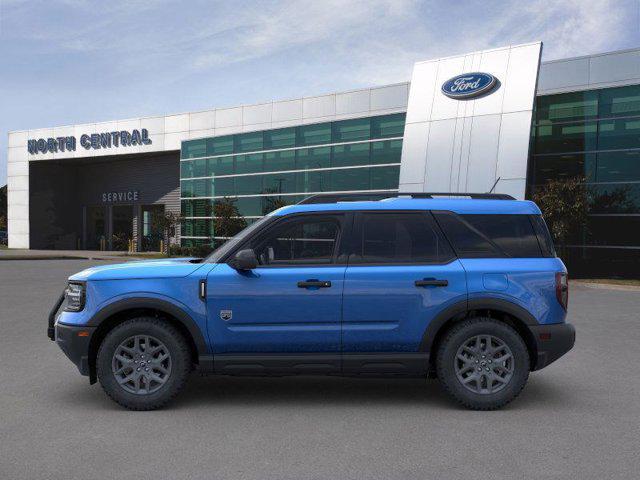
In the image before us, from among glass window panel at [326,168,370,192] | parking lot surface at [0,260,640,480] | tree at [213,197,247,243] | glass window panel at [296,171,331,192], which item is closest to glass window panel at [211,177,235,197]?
tree at [213,197,247,243]

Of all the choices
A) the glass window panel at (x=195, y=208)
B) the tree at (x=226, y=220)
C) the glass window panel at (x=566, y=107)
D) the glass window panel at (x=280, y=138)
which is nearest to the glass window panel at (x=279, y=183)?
the glass window panel at (x=280, y=138)

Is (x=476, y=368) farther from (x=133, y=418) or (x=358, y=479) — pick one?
(x=133, y=418)

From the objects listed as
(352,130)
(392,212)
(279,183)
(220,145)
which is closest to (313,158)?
(279,183)

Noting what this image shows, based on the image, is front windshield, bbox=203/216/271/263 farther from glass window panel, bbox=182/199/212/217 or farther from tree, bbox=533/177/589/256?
glass window panel, bbox=182/199/212/217

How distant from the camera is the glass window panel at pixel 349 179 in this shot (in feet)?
98.5

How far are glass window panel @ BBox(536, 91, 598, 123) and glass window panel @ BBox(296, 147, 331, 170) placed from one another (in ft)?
34.3

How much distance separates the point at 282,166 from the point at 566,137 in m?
14.6

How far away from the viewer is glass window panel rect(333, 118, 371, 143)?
3016cm

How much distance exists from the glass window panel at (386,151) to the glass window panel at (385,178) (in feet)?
1.22

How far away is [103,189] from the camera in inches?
1912

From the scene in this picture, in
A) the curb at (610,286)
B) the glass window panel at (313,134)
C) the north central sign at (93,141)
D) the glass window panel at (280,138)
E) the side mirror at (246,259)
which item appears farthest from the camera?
the north central sign at (93,141)

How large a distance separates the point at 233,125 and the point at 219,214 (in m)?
5.62

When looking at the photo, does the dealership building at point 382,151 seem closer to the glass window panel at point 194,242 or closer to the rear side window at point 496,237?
the glass window panel at point 194,242

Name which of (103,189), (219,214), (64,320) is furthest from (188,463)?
(103,189)
